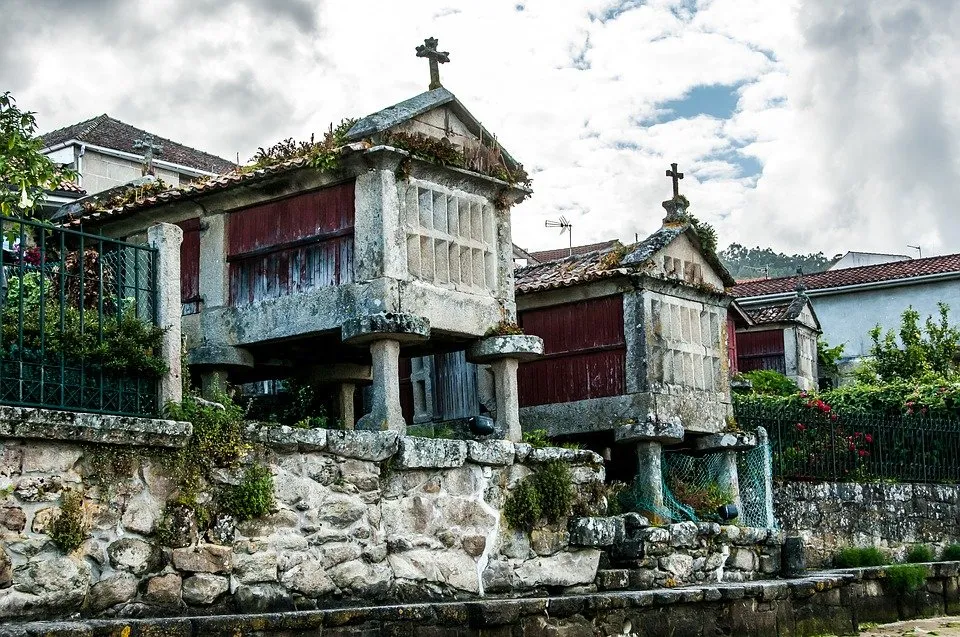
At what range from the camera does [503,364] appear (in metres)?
11.8

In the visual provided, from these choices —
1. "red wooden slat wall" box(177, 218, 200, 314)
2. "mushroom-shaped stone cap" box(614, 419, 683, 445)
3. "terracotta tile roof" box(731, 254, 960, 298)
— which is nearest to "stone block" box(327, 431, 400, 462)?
"red wooden slat wall" box(177, 218, 200, 314)

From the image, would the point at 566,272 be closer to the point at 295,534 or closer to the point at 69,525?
the point at 295,534

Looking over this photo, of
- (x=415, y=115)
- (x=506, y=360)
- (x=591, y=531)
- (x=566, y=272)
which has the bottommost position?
(x=591, y=531)

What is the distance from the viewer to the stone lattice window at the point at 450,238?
1111cm

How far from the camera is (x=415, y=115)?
37.3 feet

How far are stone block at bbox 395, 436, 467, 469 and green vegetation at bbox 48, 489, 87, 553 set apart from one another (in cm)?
277

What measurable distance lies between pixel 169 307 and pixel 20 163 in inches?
151

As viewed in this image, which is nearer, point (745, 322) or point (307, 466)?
point (307, 466)

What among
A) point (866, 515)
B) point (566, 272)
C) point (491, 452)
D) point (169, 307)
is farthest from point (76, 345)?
point (866, 515)

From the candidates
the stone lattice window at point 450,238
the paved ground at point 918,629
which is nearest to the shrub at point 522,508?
the stone lattice window at point 450,238

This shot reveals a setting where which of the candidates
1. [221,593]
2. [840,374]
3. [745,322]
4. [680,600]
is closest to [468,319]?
[680,600]

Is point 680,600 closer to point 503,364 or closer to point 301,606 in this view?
point 503,364

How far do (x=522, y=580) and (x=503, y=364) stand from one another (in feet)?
6.95

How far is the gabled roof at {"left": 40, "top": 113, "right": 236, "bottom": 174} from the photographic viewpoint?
27719 millimetres
